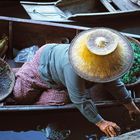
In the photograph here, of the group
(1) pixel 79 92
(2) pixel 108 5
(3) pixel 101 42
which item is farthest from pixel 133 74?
(2) pixel 108 5

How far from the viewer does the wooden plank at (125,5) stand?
636cm

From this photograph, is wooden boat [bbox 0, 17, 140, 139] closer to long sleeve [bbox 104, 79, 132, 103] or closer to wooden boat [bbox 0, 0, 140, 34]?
long sleeve [bbox 104, 79, 132, 103]

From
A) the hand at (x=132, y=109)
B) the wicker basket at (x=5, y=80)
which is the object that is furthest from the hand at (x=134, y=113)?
the wicker basket at (x=5, y=80)

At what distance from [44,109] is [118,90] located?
2.64 ft

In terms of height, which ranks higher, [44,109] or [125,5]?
[125,5]

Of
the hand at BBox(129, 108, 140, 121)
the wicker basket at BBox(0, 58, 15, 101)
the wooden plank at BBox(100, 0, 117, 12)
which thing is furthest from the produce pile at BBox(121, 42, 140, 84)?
the wooden plank at BBox(100, 0, 117, 12)

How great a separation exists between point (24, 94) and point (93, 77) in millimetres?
995

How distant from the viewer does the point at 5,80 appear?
4.82 metres

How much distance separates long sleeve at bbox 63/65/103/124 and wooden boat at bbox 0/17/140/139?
0.47 metres

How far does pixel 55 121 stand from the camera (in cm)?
477

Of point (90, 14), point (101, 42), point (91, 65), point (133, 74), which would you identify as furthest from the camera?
point (90, 14)

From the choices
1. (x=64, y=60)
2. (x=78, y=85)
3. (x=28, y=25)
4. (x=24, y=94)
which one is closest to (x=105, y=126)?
(x=78, y=85)

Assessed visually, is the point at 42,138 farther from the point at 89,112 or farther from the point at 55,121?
the point at 89,112

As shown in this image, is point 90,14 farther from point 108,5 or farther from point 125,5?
point 125,5
